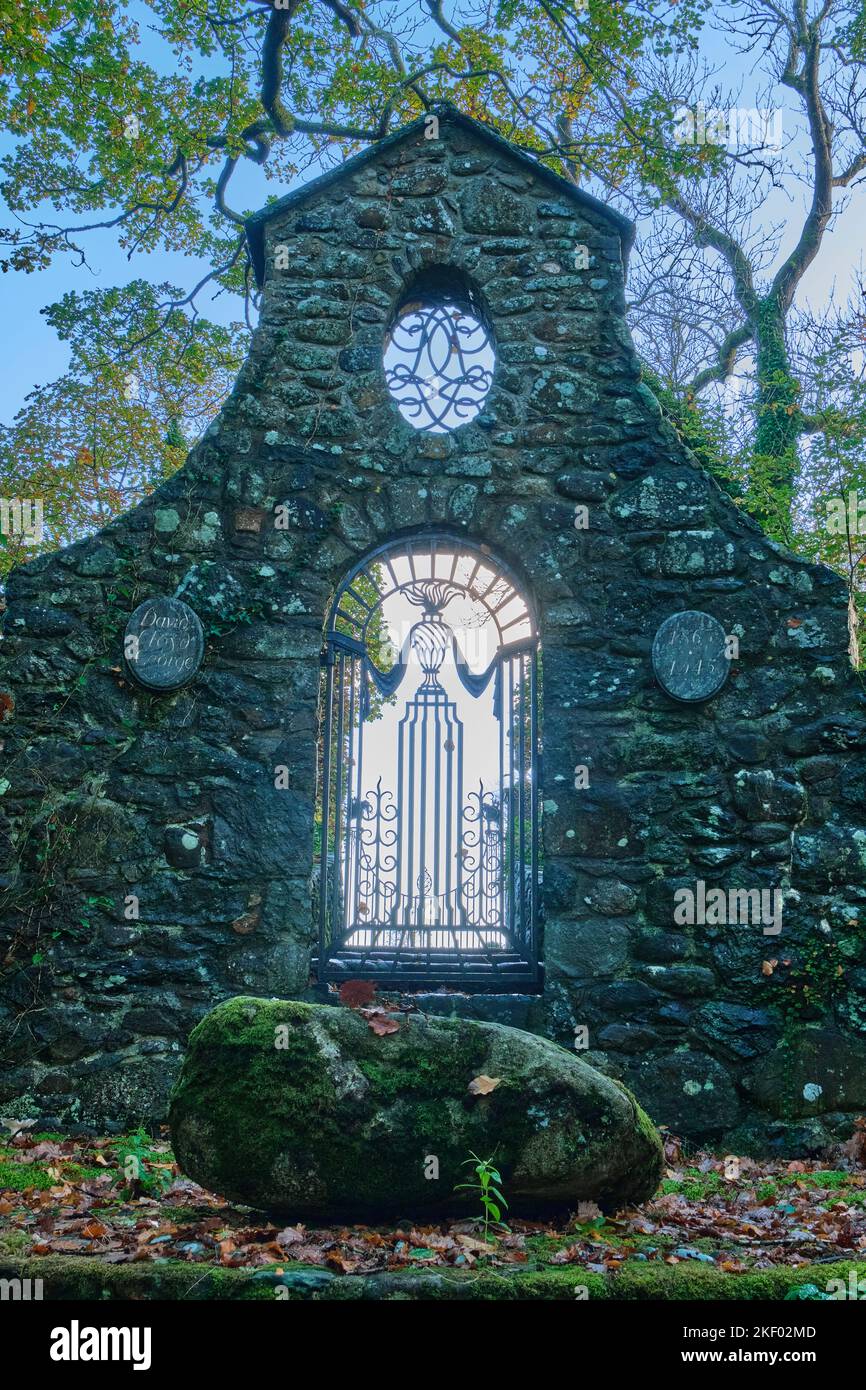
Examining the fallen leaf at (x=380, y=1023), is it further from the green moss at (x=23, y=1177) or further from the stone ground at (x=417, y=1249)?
the green moss at (x=23, y=1177)

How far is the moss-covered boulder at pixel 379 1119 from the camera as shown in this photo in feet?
11.6

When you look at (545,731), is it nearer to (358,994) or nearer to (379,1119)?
(358,994)

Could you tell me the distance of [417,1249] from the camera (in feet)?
11.1

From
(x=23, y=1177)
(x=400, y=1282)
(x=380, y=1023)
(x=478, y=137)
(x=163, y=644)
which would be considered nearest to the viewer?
(x=400, y=1282)

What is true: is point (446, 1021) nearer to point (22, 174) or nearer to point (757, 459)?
point (757, 459)

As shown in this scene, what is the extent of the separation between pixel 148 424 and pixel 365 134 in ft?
15.2

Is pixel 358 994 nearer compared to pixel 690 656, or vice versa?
pixel 358 994

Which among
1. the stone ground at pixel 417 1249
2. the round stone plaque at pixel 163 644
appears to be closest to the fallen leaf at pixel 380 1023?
the stone ground at pixel 417 1249

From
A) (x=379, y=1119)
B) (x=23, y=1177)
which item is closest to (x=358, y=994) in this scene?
(x=379, y=1119)

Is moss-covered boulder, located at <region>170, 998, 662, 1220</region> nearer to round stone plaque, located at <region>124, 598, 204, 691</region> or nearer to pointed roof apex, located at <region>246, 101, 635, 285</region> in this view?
round stone plaque, located at <region>124, 598, 204, 691</region>

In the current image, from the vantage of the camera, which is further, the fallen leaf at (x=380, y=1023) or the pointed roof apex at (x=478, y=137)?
the pointed roof apex at (x=478, y=137)

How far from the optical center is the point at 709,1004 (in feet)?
18.6

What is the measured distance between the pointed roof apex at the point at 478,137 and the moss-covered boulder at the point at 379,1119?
5.37 m

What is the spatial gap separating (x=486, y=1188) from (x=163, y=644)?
3648mm
